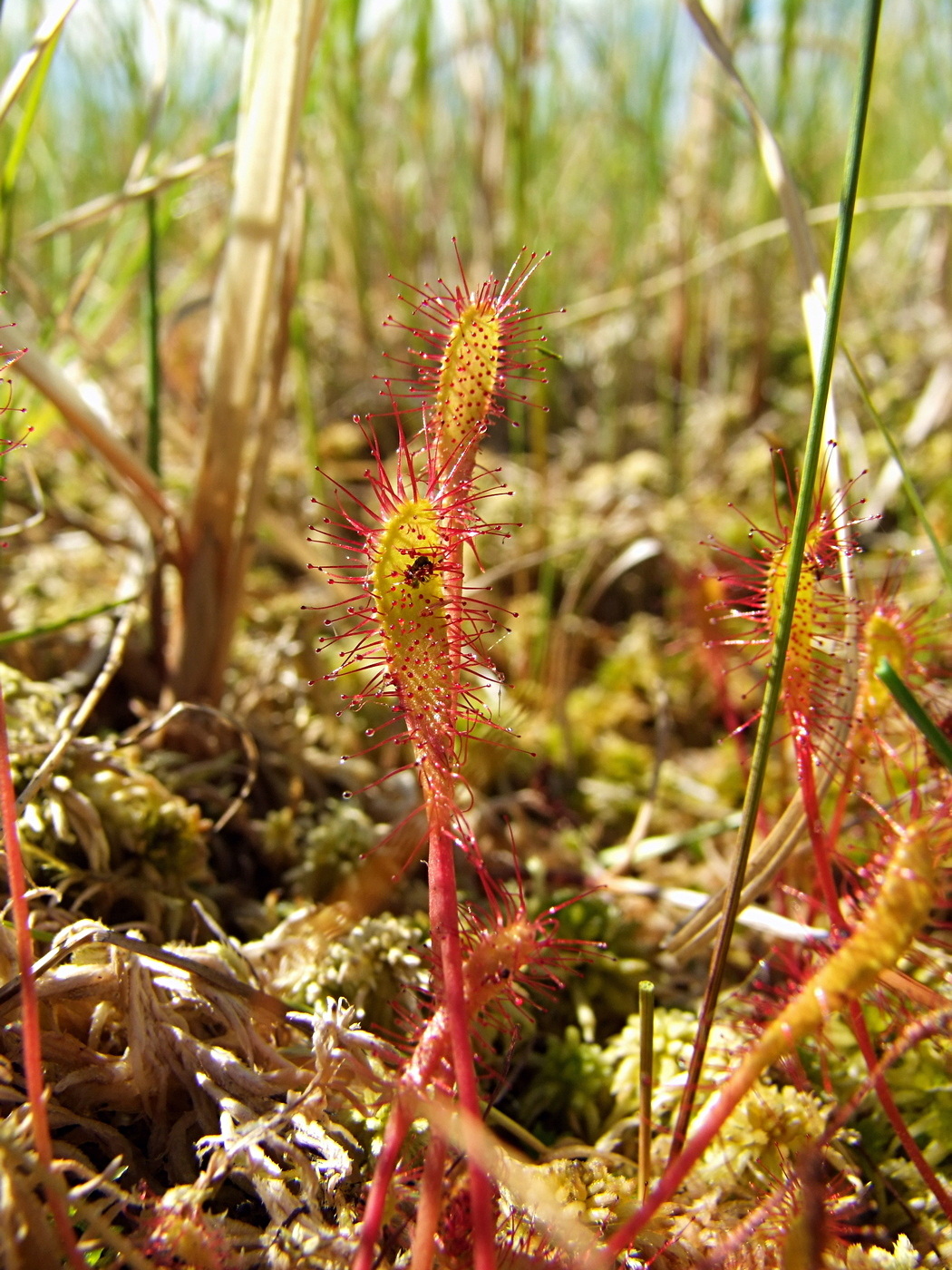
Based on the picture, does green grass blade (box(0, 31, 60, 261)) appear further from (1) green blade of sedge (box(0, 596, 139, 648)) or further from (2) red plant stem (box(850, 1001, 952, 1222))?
(2) red plant stem (box(850, 1001, 952, 1222))

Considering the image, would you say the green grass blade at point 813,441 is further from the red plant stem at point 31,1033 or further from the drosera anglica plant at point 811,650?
the red plant stem at point 31,1033

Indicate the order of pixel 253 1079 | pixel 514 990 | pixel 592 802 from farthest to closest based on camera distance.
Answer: pixel 592 802
pixel 253 1079
pixel 514 990

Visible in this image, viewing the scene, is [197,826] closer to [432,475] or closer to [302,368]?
[432,475]

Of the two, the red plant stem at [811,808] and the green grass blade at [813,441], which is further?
the red plant stem at [811,808]

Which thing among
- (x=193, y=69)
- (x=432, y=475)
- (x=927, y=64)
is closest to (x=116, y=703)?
(x=432, y=475)

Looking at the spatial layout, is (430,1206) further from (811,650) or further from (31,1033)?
(811,650)

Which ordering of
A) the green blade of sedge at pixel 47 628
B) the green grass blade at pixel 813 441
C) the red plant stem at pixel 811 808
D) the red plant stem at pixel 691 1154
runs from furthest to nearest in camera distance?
1. the green blade of sedge at pixel 47 628
2. the red plant stem at pixel 811 808
3. the green grass blade at pixel 813 441
4. the red plant stem at pixel 691 1154

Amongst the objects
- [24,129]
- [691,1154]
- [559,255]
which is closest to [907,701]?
[691,1154]

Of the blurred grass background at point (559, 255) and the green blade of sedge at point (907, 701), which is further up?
the blurred grass background at point (559, 255)

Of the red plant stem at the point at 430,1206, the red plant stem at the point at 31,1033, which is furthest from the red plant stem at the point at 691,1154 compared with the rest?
the red plant stem at the point at 31,1033

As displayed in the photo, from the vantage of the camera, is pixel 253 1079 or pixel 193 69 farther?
pixel 193 69
